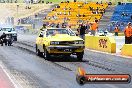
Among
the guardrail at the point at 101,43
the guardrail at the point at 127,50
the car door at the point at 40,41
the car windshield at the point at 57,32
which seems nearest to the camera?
the car windshield at the point at 57,32

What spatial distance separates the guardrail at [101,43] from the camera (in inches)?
1130

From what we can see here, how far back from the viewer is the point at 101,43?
3089 centimetres

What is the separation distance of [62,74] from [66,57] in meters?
8.73

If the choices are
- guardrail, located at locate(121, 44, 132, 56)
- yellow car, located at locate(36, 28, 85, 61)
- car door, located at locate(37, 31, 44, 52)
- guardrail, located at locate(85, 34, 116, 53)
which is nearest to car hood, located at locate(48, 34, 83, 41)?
yellow car, located at locate(36, 28, 85, 61)

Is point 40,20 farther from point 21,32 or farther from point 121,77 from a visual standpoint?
point 121,77

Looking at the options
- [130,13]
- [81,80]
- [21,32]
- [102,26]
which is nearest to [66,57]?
[81,80]

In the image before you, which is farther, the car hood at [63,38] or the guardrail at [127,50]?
the guardrail at [127,50]

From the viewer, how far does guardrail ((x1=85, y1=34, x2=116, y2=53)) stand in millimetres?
28698

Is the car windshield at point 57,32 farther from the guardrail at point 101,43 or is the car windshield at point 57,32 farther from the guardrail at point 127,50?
the guardrail at point 101,43

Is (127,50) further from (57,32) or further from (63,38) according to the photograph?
(63,38)

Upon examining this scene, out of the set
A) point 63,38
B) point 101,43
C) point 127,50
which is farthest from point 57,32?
point 101,43

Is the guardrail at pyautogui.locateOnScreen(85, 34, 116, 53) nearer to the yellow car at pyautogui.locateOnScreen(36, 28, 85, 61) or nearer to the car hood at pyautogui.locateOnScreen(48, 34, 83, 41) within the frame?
the yellow car at pyautogui.locateOnScreen(36, 28, 85, 61)

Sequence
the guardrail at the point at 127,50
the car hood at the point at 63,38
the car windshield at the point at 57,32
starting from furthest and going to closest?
the guardrail at the point at 127,50 → the car windshield at the point at 57,32 → the car hood at the point at 63,38

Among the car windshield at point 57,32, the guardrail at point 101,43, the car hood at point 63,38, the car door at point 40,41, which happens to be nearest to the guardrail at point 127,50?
the guardrail at point 101,43
